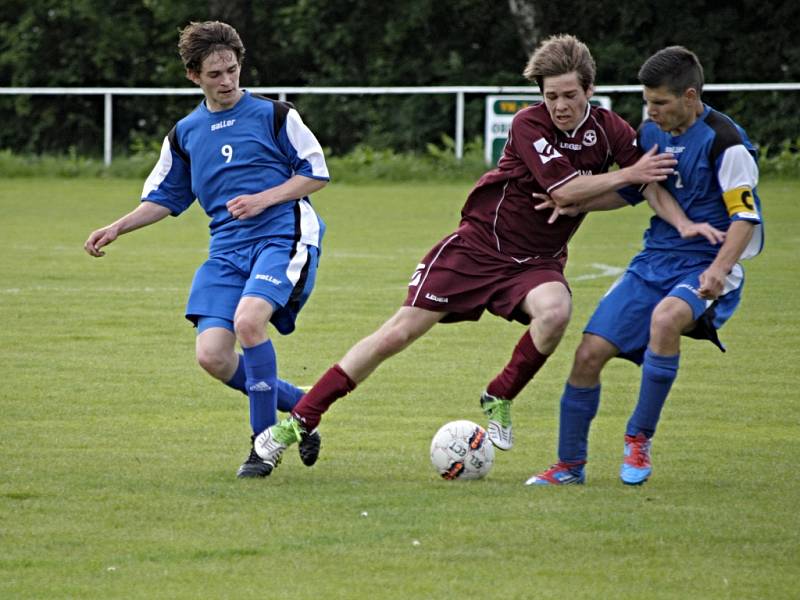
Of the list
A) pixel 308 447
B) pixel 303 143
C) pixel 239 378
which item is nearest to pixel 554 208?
pixel 303 143

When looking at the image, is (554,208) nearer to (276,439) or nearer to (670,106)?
(670,106)

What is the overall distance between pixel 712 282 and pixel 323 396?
1.69 metres

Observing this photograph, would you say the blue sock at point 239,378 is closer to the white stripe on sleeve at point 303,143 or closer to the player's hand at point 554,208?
the white stripe on sleeve at point 303,143

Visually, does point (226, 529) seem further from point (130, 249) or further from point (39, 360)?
point (130, 249)

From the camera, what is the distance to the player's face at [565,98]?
6051 mm

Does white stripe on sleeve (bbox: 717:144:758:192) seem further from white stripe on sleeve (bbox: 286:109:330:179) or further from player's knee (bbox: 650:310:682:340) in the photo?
white stripe on sleeve (bbox: 286:109:330:179)

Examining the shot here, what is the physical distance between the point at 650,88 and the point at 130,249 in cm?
1174

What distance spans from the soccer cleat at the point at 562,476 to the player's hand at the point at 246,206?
1.62 metres

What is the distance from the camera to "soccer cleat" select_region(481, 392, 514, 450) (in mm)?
6500

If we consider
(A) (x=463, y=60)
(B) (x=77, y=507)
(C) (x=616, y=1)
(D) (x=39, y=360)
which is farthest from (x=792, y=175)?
(B) (x=77, y=507)

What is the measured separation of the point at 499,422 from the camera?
6504mm

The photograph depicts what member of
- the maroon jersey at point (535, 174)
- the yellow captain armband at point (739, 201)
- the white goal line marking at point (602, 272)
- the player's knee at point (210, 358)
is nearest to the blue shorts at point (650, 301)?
the yellow captain armband at point (739, 201)

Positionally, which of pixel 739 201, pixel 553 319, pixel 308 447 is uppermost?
pixel 739 201

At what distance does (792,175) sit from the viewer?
24547 mm
